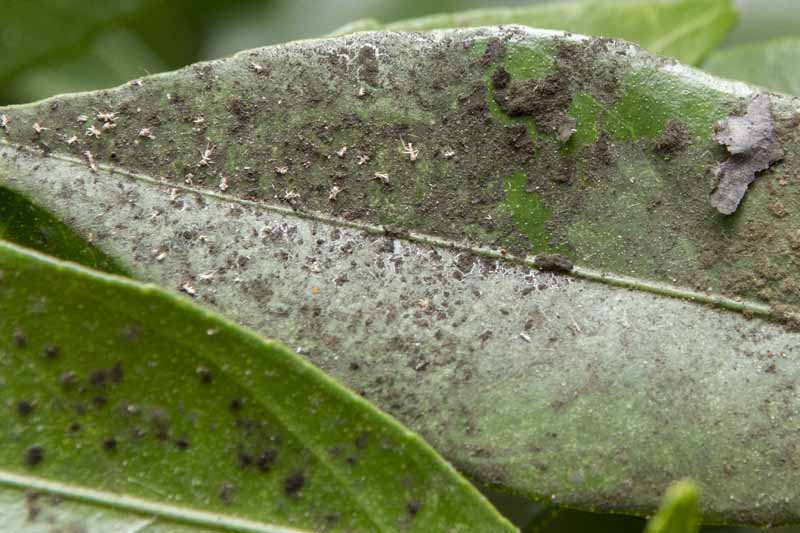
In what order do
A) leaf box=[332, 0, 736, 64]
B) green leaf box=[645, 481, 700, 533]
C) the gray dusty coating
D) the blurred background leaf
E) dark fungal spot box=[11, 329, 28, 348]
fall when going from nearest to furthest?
1. green leaf box=[645, 481, 700, 533]
2. dark fungal spot box=[11, 329, 28, 348]
3. the gray dusty coating
4. leaf box=[332, 0, 736, 64]
5. the blurred background leaf

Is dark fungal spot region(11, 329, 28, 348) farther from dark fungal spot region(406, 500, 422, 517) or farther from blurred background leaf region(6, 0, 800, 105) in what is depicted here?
blurred background leaf region(6, 0, 800, 105)

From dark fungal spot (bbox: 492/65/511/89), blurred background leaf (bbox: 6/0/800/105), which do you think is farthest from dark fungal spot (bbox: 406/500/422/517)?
blurred background leaf (bbox: 6/0/800/105)

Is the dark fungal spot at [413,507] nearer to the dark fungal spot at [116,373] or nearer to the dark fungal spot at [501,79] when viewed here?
the dark fungal spot at [116,373]

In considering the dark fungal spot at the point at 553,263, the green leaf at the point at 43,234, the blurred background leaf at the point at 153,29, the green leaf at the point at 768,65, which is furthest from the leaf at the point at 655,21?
the green leaf at the point at 43,234

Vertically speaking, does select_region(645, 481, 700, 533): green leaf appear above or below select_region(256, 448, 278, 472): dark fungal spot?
below

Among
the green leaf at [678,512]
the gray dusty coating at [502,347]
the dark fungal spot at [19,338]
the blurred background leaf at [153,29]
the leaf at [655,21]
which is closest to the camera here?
the green leaf at [678,512]

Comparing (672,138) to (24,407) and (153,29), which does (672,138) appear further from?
(153,29)

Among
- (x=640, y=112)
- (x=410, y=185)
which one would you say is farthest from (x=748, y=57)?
(x=410, y=185)

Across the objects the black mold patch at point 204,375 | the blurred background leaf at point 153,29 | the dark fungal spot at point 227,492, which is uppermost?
the blurred background leaf at point 153,29
